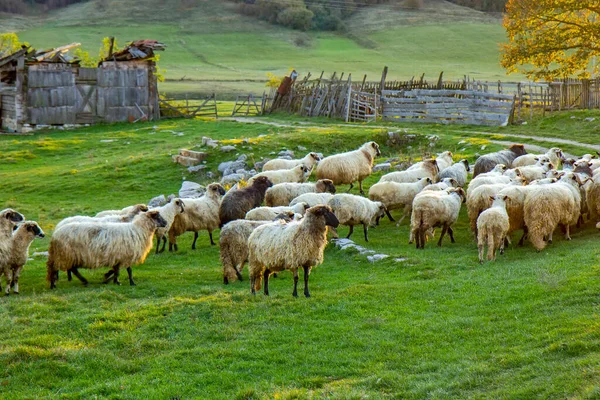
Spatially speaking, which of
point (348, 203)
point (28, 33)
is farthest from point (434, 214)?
point (28, 33)

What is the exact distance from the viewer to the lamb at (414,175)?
2109 centimetres

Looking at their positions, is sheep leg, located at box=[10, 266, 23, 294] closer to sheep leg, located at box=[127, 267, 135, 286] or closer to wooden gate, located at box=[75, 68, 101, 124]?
sheep leg, located at box=[127, 267, 135, 286]

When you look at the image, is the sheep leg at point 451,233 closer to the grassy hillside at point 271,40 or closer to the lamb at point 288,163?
the lamb at point 288,163

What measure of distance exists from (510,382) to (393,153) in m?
22.2

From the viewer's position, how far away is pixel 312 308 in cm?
1205

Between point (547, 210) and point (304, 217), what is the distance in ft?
18.3

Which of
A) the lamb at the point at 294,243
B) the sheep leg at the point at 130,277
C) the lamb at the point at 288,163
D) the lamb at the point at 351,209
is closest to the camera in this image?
the lamb at the point at 294,243

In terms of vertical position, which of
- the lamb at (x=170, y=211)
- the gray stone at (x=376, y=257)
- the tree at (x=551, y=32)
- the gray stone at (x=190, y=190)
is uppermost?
the tree at (x=551, y=32)

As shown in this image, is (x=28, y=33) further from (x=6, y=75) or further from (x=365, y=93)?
(x=365, y=93)

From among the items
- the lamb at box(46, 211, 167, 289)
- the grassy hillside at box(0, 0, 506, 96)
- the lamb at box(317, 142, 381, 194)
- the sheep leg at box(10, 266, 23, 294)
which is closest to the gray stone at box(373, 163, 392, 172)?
the lamb at box(317, 142, 381, 194)

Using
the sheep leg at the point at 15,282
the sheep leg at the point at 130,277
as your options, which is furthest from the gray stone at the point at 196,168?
the sheep leg at the point at 15,282

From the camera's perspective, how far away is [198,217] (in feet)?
60.8

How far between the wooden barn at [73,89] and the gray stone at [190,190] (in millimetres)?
21151

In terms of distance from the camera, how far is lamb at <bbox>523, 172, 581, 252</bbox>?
15469 millimetres
